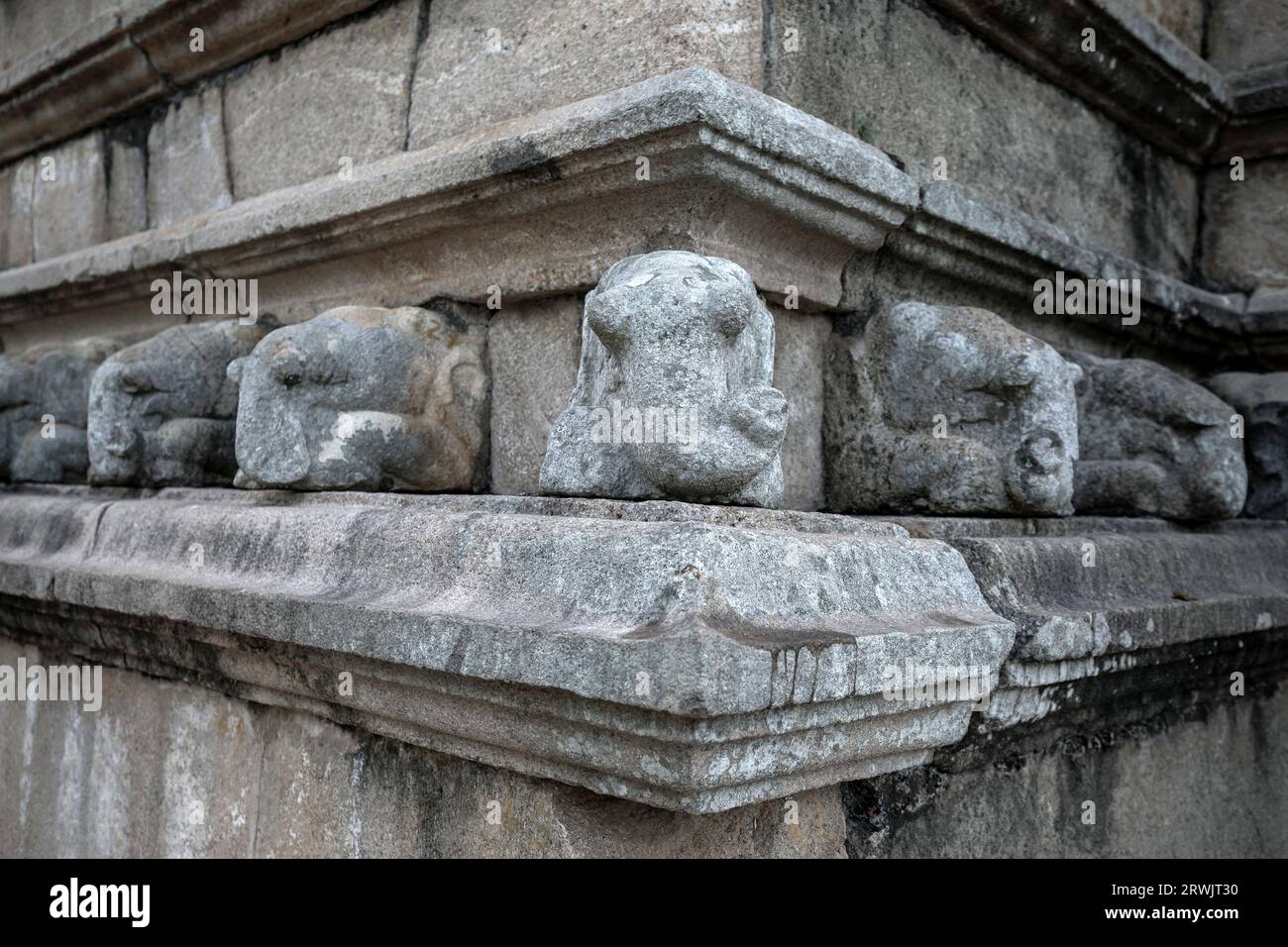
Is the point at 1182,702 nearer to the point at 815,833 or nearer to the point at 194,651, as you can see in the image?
the point at 815,833

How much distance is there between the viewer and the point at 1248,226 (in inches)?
145

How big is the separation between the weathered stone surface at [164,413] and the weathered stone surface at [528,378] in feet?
2.66

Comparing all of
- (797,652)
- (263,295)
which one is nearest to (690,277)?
(797,652)

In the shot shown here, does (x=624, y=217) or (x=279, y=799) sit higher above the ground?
(x=624, y=217)

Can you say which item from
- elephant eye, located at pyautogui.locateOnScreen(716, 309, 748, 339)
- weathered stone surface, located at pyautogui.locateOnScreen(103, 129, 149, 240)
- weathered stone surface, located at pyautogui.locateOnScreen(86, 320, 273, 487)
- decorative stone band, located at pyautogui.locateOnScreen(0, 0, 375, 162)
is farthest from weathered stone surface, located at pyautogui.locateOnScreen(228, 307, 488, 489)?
weathered stone surface, located at pyautogui.locateOnScreen(103, 129, 149, 240)

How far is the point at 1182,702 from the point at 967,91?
159 centimetres

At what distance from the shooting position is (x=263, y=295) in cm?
316

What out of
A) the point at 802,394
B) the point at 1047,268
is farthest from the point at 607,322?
the point at 1047,268

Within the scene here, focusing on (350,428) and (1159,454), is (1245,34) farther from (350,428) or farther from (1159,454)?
(350,428)

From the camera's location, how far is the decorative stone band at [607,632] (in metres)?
1.52

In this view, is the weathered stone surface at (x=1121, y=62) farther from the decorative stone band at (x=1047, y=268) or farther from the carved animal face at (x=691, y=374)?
the carved animal face at (x=691, y=374)

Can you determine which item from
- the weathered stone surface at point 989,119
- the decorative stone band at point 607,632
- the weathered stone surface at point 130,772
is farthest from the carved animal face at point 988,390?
the weathered stone surface at point 130,772

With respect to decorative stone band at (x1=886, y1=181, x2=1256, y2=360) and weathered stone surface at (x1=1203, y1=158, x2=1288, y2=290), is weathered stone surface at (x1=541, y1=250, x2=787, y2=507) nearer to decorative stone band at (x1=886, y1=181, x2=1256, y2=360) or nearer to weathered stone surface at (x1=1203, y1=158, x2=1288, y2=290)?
decorative stone band at (x1=886, y1=181, x2=1256, y2=360)

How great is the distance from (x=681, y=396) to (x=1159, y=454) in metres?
1.49
